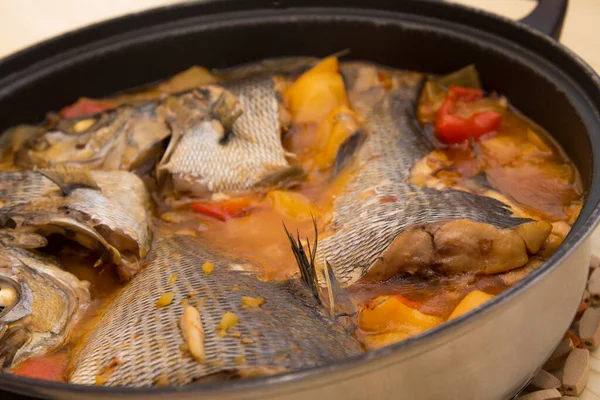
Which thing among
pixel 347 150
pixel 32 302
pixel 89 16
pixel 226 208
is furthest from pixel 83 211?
pixel 89 16

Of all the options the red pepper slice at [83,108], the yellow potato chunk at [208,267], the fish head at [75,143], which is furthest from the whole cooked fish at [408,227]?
the red pepper slice at [83,108]

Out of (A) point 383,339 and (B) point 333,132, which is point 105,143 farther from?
(A) point 383,339

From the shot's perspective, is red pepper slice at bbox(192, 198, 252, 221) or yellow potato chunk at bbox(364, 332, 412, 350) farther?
red pepper slice at bbox(192, 198, 252, 221)

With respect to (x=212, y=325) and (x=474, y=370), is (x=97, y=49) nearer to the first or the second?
(x=212, y=325)

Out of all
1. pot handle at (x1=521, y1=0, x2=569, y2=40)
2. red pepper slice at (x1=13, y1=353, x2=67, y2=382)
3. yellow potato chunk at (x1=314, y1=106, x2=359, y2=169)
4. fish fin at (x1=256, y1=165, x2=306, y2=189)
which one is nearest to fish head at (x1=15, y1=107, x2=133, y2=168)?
fish fin at (x1=256, y1=165, x2=306, y2=189)

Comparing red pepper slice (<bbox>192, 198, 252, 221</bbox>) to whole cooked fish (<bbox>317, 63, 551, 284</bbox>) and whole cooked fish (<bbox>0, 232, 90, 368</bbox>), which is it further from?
whole cooked fish (<bbox>0, 232, 90, 368</bbox>)
